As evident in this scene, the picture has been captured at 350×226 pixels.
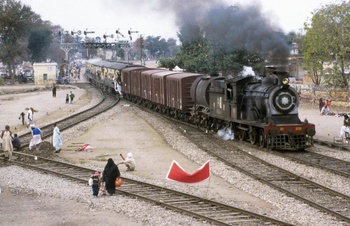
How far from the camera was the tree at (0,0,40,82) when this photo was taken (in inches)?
3831

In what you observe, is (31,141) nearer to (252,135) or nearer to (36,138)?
(36,138)

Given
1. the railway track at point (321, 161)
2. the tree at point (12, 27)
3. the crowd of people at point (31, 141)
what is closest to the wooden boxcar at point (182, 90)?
the crowd of people at point (31, 141)

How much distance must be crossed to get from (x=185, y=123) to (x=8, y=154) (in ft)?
43.5

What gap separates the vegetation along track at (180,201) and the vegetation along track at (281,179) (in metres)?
2.04

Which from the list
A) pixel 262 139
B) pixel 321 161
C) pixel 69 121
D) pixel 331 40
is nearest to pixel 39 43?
pixel 331 40

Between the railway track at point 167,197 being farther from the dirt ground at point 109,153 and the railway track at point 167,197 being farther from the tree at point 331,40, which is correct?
the tree at point 331,40

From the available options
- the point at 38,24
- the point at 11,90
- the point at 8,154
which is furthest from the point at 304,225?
the point at 38,24

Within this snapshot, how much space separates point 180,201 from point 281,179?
4.07 meters

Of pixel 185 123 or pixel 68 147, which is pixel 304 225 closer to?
pixel 68 147

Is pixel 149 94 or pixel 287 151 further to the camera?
pixel 149 94

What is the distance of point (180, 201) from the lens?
15.7 m

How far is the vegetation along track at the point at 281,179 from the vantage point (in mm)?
14812

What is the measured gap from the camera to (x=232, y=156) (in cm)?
2300

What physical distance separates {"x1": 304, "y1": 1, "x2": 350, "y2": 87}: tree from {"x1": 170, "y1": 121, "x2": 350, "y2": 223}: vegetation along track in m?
25.8
